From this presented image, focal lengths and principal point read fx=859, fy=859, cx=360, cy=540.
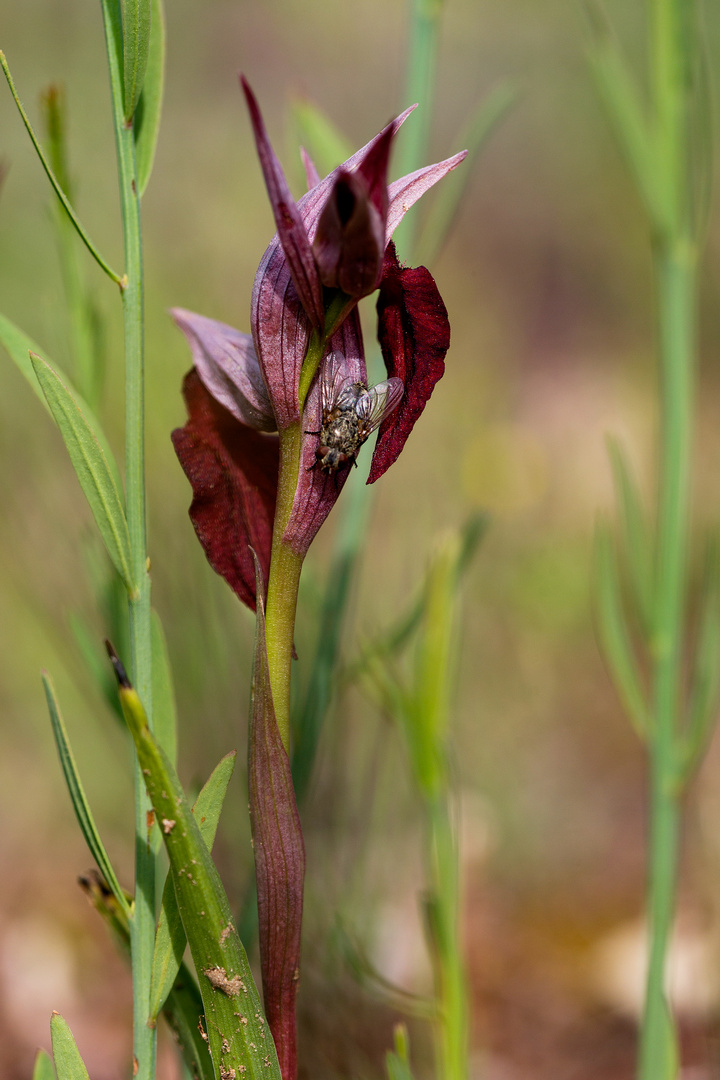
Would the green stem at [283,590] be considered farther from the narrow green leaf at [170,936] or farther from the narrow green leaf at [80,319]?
the narrow green leaf at [80,319]

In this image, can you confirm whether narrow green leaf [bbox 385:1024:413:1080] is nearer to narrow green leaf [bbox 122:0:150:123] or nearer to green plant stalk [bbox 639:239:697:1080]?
green plant stalk [bbox 639:239:697:1080]

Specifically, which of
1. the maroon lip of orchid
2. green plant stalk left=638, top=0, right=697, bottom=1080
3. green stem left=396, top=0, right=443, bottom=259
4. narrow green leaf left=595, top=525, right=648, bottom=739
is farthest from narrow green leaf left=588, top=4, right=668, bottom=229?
the maroon lip of orchid

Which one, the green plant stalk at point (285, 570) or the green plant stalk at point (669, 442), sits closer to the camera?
the green plant stalk at point (285, 570)

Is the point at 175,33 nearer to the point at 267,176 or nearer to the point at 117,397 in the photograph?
the point at 117,397

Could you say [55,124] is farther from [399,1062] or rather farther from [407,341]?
[399,1062]

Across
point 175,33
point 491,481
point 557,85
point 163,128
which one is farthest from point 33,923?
point 557,85

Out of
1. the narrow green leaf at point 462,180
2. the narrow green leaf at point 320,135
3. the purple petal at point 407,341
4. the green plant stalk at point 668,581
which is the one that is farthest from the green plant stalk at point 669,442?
the purple petal at point 407,341

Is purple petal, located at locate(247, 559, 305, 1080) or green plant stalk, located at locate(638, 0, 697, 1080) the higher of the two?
green plant stalk, located at locate(638, 0, 697, 1080)

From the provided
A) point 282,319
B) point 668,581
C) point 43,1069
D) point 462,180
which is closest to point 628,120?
point 462,180
